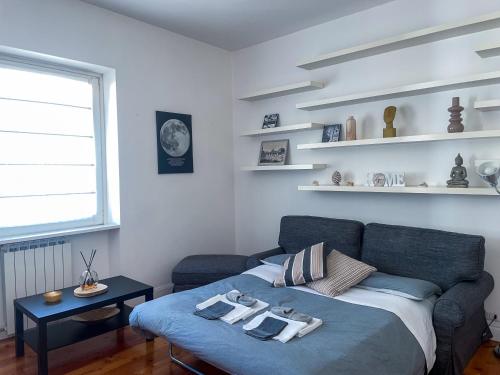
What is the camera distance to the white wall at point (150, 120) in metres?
2.90

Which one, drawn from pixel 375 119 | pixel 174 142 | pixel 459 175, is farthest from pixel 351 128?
pixel 174 142

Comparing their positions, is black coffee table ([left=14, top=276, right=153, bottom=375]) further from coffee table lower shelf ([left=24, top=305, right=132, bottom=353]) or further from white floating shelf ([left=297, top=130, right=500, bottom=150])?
white floating shelf ([left=297, top=130, right=500, bottom=150])

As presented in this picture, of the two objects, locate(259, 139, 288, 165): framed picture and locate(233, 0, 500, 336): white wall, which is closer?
locate(233, 0, 500, 336): white wall

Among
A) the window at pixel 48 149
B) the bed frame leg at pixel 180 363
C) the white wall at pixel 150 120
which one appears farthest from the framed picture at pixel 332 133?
the bed frame leg at pixel 180 363

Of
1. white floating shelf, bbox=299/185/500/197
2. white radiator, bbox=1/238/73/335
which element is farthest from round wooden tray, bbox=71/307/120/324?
white floating shelf, bbox=299/185/500/197

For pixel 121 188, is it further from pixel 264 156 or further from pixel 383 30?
pixel 383 30

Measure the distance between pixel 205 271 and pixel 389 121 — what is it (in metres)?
1.99

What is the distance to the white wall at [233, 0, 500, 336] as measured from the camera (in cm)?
270

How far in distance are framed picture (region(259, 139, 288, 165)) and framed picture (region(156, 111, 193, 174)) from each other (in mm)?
756

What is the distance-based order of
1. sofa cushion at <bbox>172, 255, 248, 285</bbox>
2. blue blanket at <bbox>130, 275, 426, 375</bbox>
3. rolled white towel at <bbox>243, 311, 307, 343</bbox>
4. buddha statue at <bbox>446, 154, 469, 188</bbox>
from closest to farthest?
blue blanket at <bbox>130, 275, 426, 375</bbox> < rolled white towel at <bbox>243, 311, 307, 343</bbox> < buddha statue at <bbox>446, 154, 469, 188</bbox> < sofa cushion at <bbox>172, 255, 248, 285</bbox>

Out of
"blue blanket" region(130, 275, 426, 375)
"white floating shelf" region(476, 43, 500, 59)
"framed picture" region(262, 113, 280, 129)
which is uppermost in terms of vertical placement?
"white floating shelf" region(476, 43, 500, 59)

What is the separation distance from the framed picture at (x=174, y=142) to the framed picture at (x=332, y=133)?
1.37 m

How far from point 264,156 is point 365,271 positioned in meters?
1.75

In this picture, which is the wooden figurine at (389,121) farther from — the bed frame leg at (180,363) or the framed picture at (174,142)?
the bed frame leg at (180,363)
